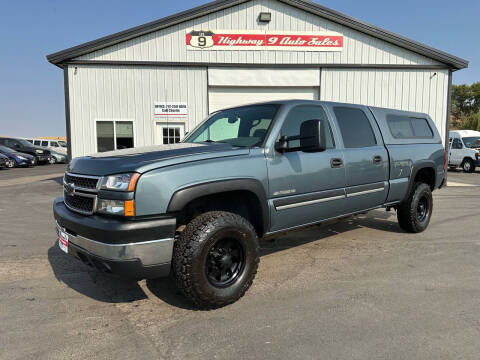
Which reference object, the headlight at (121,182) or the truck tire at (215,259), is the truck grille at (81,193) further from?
the truck tire at (215,259)

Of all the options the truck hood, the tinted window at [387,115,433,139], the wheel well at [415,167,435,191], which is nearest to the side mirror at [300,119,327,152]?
the truck hood

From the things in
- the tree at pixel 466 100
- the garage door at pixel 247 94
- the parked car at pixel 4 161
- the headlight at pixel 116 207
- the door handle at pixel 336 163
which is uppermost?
the tree at pixel 466 100

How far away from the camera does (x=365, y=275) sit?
375cm

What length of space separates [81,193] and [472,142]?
2064 cm

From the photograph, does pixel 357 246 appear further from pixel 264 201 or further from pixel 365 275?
pixel 264 201

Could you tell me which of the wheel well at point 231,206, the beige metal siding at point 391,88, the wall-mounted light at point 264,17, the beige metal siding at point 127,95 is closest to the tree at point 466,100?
the beige metal siding at point 391,88

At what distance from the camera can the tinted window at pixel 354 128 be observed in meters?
4.17

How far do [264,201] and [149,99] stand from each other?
975cm

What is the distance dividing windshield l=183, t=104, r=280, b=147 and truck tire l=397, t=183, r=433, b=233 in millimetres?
2994

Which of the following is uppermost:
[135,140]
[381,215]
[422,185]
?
[135,140]

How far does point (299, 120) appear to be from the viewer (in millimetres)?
3734

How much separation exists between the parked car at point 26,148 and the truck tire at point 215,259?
25.3 meters

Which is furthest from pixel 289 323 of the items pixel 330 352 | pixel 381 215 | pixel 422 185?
pixel 381 215

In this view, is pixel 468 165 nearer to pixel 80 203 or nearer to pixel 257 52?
pixel 257 52
